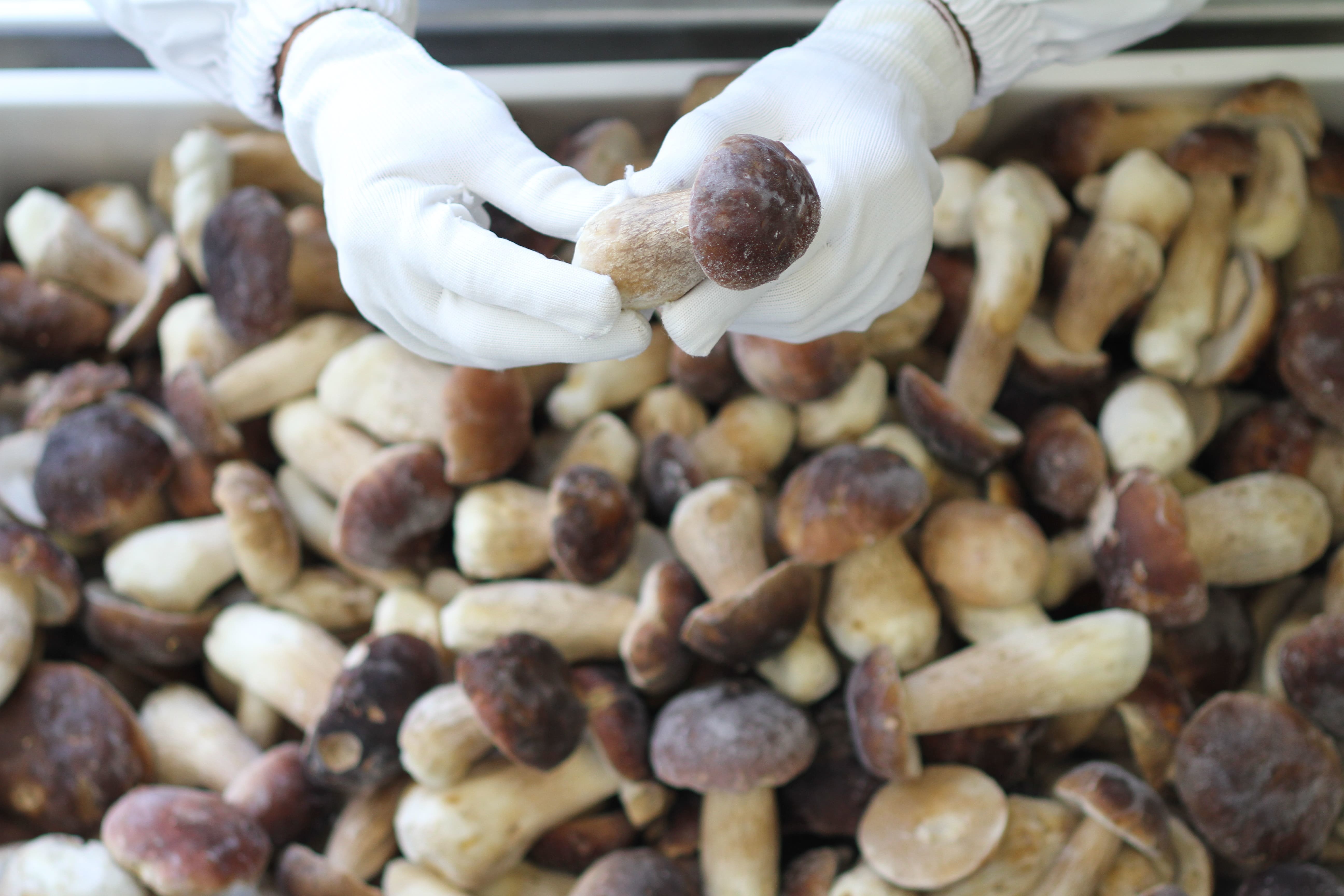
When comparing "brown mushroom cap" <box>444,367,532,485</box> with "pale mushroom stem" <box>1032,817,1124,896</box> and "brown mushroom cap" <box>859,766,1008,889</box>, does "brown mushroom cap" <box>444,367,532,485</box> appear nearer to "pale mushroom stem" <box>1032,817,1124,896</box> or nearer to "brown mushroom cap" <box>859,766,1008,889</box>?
"brown mushroom cap" <box>859,766,1008,889</box>

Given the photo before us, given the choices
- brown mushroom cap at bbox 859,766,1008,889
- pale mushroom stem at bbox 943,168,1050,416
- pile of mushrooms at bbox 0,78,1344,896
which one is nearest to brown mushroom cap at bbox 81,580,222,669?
pile of mushrooms at bbox 0,78,1344,896

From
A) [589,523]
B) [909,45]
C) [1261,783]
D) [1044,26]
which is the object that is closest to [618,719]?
[589,523]

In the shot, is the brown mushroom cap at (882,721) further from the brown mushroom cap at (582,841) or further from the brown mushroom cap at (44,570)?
the brown mushroom cap at (44,570)

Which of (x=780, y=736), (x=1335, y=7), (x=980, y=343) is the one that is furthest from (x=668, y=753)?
(x=1335, y=7)

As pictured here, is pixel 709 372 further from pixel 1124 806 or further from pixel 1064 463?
pixel 1124 806

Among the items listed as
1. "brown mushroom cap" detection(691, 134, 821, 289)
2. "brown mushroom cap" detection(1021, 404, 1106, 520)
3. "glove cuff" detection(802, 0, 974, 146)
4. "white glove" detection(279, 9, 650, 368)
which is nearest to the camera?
"brown mushroom cap" detection(691, 134, 821, 289)

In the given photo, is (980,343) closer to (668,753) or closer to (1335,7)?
(668,753)

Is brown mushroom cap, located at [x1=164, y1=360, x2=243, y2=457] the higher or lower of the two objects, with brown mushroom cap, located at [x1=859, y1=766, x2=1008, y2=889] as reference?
higher
